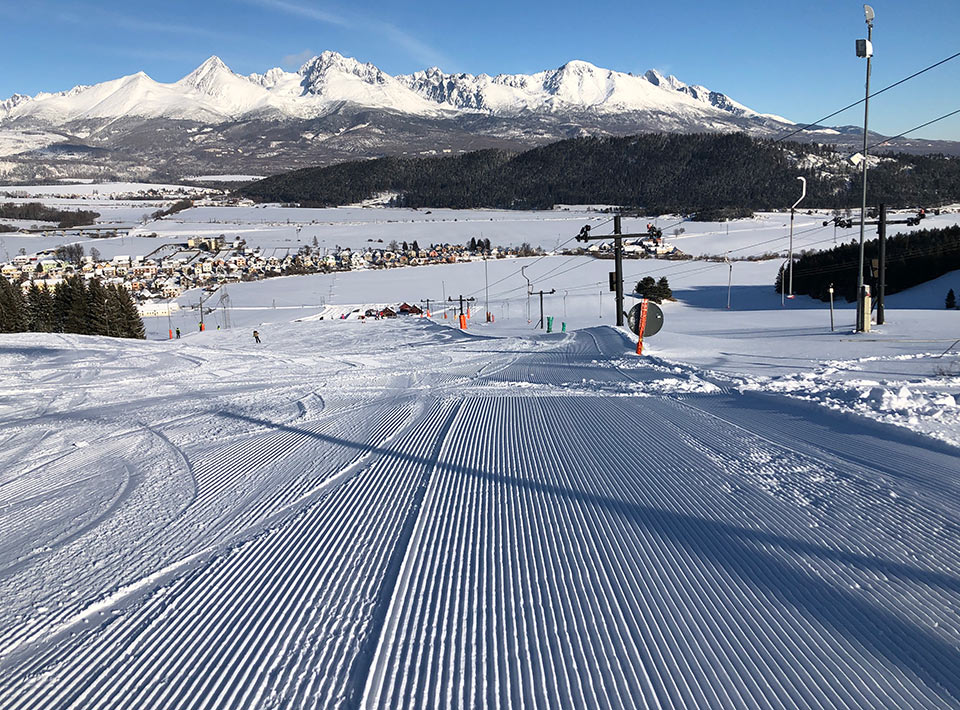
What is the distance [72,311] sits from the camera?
50.7 meters

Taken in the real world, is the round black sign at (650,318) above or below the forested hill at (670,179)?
below

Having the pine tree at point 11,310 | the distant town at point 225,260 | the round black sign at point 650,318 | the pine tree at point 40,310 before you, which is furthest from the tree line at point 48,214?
the round black sign at point 650,318

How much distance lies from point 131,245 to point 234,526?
139m

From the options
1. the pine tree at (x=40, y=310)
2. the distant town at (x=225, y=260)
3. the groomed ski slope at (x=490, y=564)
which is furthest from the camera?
the distant town at (x=225, y=260)

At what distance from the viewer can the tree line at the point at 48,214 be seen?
16334 centimetres

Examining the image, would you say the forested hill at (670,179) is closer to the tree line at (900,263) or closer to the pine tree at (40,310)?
the tree line at (900,263)

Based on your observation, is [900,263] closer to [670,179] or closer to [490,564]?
[490,564]

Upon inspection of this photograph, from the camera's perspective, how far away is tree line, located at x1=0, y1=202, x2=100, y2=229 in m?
163

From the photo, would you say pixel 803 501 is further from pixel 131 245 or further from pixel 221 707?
pixel 131 245

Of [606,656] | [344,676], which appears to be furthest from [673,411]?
[344,676]

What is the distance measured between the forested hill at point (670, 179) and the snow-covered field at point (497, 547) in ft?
316

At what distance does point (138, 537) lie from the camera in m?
4.85

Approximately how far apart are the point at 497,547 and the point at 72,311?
57834mm

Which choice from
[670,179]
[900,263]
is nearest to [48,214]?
[670,179]
